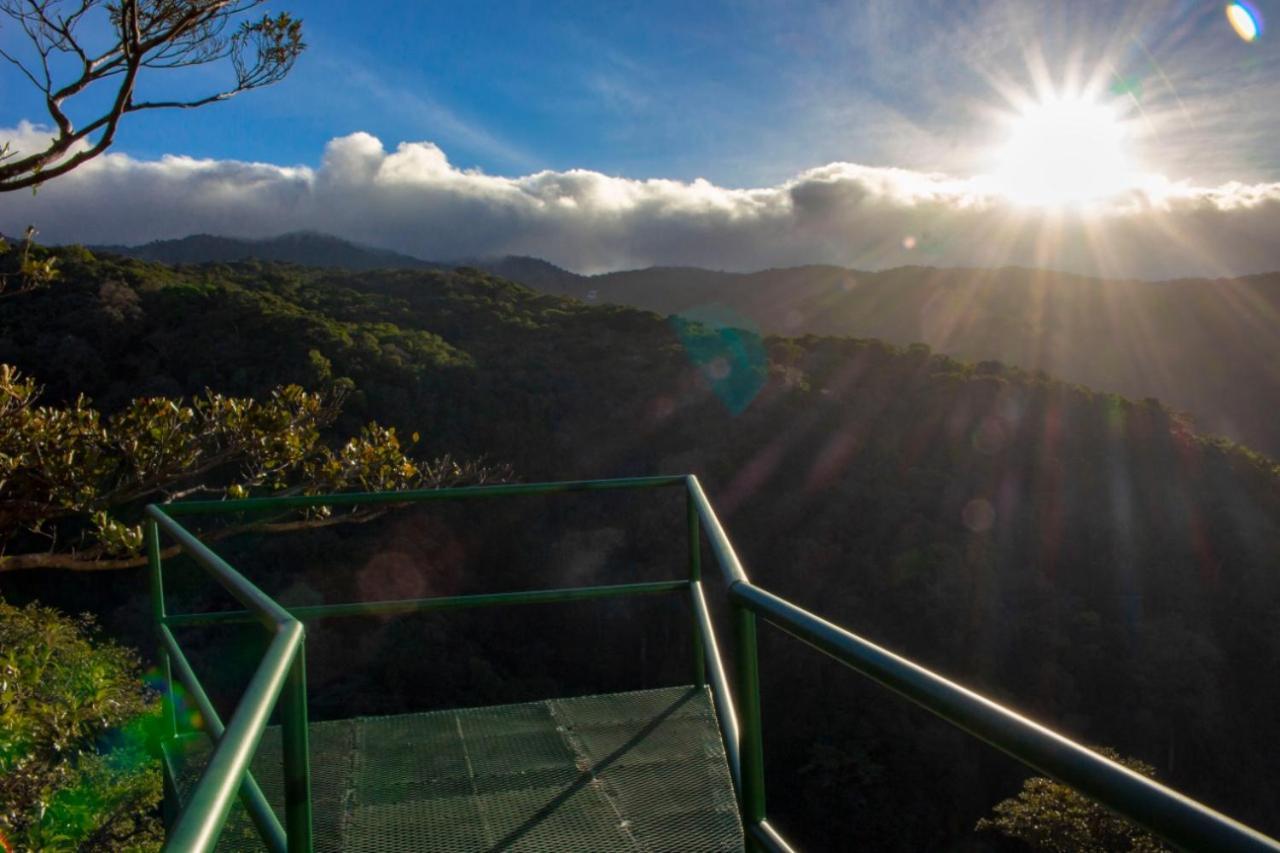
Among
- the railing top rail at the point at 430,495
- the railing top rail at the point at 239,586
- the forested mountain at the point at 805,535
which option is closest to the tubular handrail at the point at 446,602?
the railing top rail at the point at 430,495

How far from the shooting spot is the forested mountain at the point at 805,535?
2030cm

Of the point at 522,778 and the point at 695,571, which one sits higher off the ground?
the point at 695,571

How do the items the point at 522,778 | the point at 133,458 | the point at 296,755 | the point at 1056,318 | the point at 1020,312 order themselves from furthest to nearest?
the point at 1020,312 < the point at 1056,318 < the point at 133,458 < the point at 522,778 < the point at 296,755

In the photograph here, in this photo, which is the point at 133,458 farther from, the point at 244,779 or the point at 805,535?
the point at 805,535

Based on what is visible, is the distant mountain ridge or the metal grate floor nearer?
the metal grate floor

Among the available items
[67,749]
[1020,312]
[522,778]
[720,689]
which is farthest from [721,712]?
[1020,312]

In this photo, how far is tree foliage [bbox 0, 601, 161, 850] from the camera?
18.3 feet

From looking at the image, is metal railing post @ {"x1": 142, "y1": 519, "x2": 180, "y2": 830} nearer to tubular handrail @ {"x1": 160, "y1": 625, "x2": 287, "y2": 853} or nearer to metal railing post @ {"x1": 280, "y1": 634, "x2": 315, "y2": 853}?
tubular handrail @ {"x1": 160, "y1": 625, "x2": 287, "y2": 853}

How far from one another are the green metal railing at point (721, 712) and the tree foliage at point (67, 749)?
3155mm

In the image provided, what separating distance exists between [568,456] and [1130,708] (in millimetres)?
15214

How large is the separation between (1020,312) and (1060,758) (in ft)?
164

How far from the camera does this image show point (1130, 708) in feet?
68.3

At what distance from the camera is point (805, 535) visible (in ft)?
82.7

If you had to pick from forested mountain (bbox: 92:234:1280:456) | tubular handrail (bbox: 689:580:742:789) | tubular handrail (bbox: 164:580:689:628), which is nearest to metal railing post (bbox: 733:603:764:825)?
tubular handrail (bbox: 689:580:742:789)
